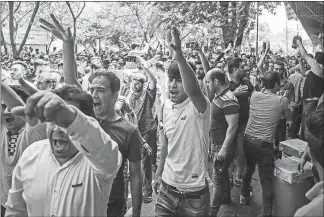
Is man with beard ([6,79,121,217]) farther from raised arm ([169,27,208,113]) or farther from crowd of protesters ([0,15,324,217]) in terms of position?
raised arm ([169,27,208,113])

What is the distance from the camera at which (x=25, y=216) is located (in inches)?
82.5

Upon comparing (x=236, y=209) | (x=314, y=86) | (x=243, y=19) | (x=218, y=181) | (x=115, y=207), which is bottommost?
(x=236, y=209)

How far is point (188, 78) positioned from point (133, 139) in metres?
0.56

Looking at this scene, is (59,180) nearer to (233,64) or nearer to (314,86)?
(233,64)

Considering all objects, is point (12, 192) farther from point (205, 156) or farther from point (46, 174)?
point (205, 156)

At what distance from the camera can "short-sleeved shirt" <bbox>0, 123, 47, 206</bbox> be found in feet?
8.31

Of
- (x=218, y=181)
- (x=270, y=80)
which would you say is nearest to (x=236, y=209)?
(x=218, y=181)

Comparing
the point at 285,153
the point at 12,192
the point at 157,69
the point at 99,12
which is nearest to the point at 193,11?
the point at 157,69

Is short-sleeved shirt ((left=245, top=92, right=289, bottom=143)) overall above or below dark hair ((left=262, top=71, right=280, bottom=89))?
below

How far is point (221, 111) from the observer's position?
4156 millimetres

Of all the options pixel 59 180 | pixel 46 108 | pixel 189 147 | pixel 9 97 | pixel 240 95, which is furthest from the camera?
pixel 240 95

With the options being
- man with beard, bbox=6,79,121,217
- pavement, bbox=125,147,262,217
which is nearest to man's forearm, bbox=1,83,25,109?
man with beard, bbox=6,79,121,217

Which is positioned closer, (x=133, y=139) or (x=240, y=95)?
(x=133, y=139)

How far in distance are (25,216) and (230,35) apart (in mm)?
10313
